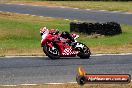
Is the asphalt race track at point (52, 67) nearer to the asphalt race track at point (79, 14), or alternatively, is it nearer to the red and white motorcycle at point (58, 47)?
the red and white motorcycle at point (58, 47)

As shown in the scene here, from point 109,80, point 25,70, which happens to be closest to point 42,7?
point 25,70

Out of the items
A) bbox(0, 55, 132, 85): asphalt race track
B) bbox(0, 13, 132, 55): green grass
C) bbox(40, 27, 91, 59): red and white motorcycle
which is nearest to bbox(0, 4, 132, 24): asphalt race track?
bbox(0, 13, 132, 55): green grass

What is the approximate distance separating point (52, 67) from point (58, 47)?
1946 mm

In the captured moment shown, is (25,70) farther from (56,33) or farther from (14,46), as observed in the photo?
(14,46)

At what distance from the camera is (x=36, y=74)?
45.1 ft

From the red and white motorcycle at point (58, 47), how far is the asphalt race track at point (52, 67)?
8.3 inches

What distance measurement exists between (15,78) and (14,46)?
7170mm

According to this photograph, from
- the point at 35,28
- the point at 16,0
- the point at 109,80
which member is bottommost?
the point at 16,0

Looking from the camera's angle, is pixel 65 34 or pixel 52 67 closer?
pixel 52 67

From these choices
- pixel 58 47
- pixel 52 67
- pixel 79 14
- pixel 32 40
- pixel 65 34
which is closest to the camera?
pixel 52 67

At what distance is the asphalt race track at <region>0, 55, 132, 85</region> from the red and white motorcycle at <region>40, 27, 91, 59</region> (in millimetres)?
210

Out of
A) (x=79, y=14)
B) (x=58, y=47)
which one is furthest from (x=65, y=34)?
(x=79, y=14)

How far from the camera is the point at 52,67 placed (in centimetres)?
1488

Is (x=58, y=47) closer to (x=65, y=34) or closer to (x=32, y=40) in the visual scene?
(x=65, y=34)
